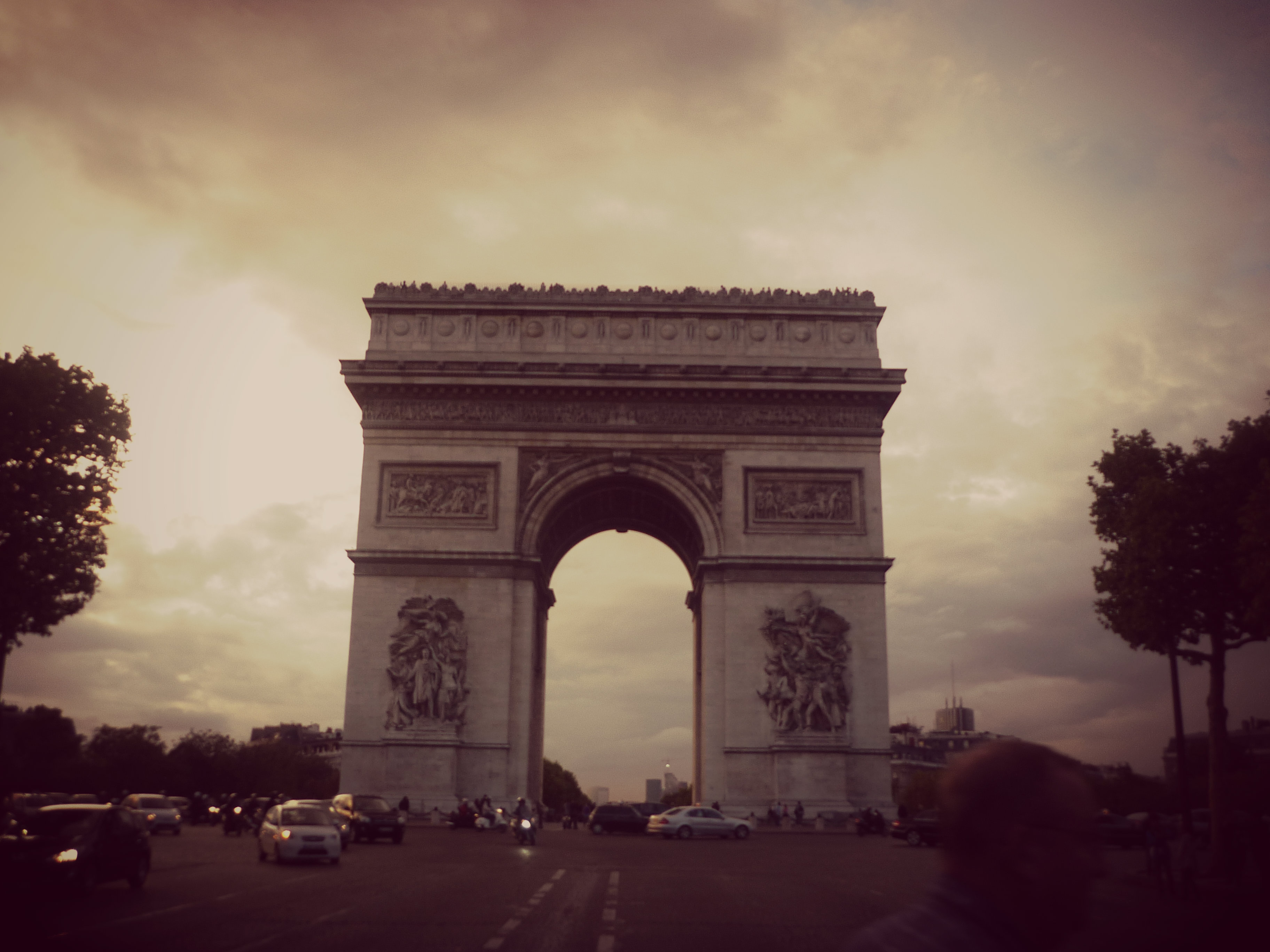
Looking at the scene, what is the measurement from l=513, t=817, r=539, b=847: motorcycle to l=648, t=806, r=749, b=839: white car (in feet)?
20.7

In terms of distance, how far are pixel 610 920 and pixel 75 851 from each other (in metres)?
8.50

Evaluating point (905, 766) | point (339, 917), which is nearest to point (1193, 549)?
point (339, 917)

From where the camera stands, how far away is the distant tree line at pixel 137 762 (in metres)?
71.7

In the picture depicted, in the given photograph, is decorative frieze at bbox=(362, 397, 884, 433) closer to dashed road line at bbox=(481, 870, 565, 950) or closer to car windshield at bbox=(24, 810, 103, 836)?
dashed road line at bbox=(481, 870, 565, 950)

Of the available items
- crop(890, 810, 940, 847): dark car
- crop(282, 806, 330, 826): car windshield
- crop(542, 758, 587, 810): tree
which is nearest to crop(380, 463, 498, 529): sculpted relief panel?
Result: crop(282, 806, 330, 826): car windshield

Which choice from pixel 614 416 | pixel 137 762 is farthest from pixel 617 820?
pixel 137 762

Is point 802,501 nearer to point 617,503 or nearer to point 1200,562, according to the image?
point 617,503

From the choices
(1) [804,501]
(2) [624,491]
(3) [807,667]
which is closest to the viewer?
(3) [807,667]

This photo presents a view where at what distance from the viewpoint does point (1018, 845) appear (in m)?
2.56

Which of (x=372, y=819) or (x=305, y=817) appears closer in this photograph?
(x=305, y=817)

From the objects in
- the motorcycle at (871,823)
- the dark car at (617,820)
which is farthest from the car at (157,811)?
the motorcycle at (871,823)

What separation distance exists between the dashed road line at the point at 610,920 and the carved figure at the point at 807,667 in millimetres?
20506

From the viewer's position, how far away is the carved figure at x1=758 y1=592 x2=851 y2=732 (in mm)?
40844

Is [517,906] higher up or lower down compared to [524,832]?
higher up
